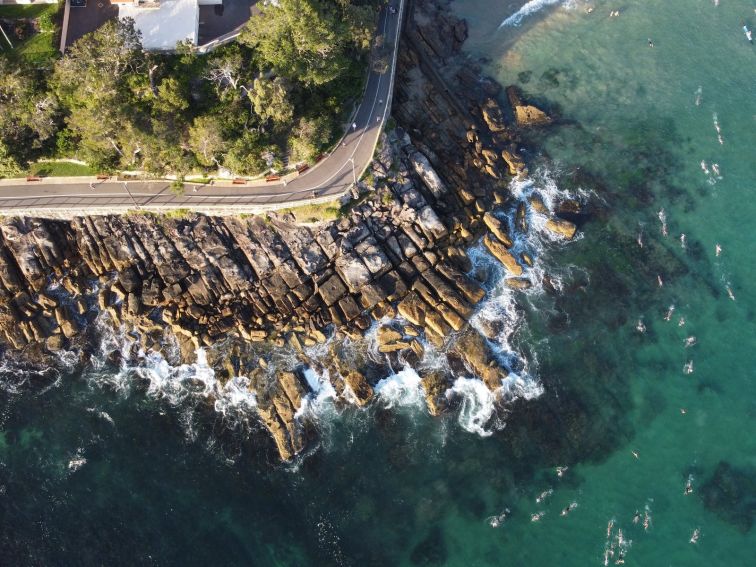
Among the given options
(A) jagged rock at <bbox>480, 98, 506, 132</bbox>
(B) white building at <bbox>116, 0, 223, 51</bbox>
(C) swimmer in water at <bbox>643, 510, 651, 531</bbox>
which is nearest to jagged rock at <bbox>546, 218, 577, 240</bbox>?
(A) jagged rock at <bbox>480, 98, 506, 132</bbox>

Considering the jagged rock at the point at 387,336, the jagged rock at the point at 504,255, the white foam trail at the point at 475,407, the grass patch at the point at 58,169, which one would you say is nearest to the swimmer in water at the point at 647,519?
the white foam trail at the point at 475,407

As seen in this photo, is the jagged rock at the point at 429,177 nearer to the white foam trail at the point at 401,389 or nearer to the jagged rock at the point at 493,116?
the jagged rock at the point at 493,116

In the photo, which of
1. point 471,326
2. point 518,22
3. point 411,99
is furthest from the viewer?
point 518,22

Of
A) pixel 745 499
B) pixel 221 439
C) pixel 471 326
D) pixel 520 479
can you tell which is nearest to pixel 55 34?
pixel 221 439

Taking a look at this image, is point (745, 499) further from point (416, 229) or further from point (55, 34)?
point (55, 34)

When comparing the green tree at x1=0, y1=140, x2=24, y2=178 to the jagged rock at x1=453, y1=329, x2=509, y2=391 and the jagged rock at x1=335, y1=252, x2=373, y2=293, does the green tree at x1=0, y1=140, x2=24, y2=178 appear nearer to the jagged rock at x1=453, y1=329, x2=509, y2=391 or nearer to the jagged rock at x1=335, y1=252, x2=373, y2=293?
the jagged rock at x1=335, y1=252, x2=373, y2=293

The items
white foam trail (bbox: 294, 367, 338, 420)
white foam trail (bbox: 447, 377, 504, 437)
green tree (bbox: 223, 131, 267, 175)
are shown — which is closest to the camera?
white foam trail (bbox: 447, 377, 504, 437)

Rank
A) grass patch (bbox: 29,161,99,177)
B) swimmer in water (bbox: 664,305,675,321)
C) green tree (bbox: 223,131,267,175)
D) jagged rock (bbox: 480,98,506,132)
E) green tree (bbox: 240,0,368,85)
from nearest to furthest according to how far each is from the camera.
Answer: green tree (bbox: 240,0,368,85), green tree (bbox: 223,131,267,175), swimmer in water (bbox: 664,305,675,321), grass patch (bbox: 29,161,99,177), jagged rock (bbox: 480,98,506,132)
